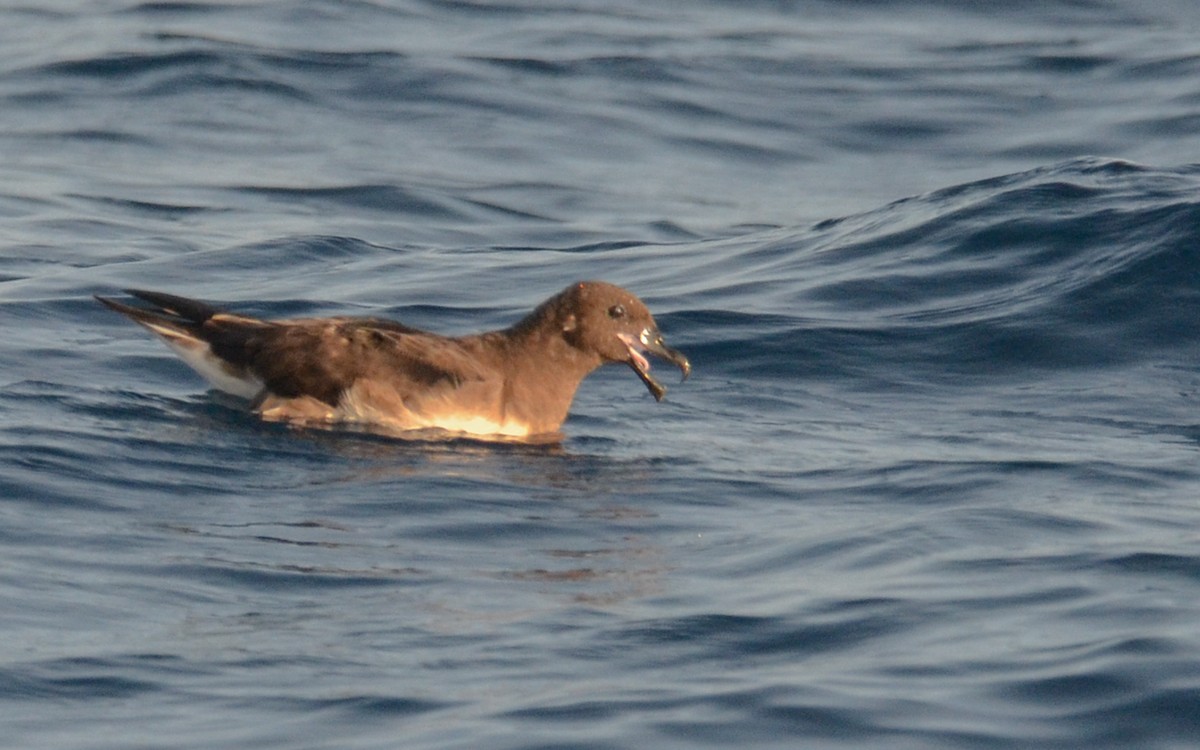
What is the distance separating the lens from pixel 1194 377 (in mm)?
10797

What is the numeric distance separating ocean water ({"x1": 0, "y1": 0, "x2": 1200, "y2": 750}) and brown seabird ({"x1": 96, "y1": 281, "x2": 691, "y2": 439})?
24 centimetres

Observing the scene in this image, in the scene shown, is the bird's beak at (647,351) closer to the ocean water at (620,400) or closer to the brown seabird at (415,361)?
the brown seabird at (415,361)

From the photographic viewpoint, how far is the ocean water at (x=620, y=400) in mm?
6188

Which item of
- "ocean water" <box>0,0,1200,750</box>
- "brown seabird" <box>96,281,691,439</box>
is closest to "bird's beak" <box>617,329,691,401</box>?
"brown seabird" <box>96,281,691,439</box>

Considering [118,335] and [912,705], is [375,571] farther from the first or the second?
[118,335]

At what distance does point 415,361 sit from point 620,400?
5.51 ft

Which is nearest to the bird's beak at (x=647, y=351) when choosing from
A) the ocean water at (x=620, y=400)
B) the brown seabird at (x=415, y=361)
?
the brown seabird at (x=415, y=361)

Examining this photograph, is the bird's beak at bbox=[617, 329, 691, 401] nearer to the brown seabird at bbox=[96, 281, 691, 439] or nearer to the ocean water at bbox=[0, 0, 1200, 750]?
the brown seabird at bbox=[96, 281, 691, 439]

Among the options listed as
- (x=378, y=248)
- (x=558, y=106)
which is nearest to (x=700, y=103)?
(x=558, y=106)

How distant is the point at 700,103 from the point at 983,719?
14766 mm

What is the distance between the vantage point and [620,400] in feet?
36.2

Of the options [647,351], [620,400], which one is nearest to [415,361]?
[647,351]

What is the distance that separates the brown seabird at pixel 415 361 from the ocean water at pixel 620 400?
241 mm

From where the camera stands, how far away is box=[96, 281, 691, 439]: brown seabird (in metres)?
9.66
